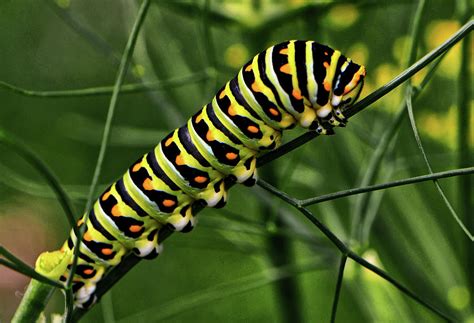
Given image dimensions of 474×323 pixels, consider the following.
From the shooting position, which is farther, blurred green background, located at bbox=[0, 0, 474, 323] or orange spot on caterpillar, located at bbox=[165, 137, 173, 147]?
blurred green background, located at bbox=[0, 0, 474, 323]

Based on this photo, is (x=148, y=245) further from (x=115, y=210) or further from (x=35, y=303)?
(x=35, y=303)

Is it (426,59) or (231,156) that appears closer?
(426,59)

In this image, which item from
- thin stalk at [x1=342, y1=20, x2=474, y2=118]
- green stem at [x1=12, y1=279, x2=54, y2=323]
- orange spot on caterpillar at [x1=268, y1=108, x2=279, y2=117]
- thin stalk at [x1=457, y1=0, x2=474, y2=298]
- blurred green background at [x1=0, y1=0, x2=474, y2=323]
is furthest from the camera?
blurred green background at [x1=0, y1=0, x2=474, y2=323]

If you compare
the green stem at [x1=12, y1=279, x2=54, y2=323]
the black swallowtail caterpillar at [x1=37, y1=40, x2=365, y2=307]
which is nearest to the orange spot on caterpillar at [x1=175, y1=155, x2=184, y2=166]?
the black swallowtail caterpillar at [x1=37, y1=40, x2=365, y2=307]

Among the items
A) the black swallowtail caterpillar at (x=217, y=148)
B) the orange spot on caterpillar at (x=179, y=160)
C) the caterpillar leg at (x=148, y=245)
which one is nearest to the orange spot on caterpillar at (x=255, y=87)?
the black swallowtail caterpillar at (x=217, y=148)

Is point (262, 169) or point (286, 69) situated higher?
point (262, 169)

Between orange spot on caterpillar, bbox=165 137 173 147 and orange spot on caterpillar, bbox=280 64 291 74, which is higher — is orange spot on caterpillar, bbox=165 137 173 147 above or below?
below

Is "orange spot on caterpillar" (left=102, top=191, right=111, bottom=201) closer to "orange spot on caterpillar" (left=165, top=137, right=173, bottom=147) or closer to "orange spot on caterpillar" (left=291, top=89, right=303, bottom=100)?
"orange spot on caterpillar" (left=165, top=137, right=173, bottom=147)

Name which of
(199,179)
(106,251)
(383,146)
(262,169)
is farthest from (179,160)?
(262,169)
